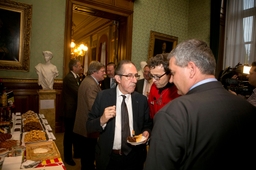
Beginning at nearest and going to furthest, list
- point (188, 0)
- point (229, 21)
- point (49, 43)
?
1. point (49, 43)
2. point (229, 21)
3. point (188, 0)

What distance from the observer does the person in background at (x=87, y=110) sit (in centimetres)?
302

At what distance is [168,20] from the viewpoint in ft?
24.5

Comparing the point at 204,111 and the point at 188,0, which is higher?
the point at 188,0

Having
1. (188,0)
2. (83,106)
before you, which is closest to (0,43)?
(83,106)

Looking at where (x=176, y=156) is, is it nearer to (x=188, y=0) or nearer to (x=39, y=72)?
(x=39, y=72)

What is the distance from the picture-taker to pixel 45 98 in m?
4.94

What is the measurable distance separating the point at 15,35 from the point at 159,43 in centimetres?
472

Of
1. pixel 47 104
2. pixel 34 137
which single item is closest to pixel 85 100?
pixel 34 137

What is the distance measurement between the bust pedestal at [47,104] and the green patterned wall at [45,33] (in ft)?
2.35

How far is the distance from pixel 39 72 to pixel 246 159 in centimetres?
503

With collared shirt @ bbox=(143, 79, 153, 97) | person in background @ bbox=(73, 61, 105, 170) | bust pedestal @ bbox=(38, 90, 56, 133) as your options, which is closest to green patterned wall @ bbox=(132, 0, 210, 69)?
collared shirt @ bbox=(143, 79, 153, 97)

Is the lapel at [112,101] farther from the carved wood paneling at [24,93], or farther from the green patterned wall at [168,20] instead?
the green patterned wall at [168,20]

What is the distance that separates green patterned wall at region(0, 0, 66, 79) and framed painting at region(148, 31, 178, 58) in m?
3.13

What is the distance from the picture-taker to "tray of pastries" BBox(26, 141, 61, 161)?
176 cm
